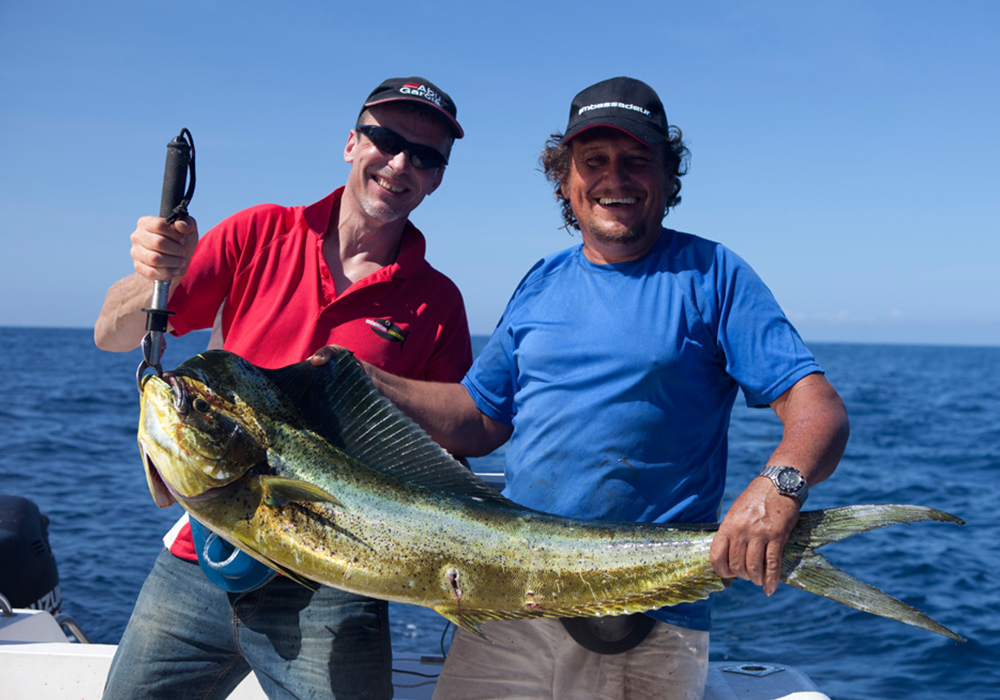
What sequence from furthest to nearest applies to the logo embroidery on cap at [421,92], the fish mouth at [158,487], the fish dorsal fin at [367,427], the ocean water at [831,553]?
the ocean water at [831,553] → the logo embroidery on cap at [421,92] → the fish dorsal fin at [367,427] → the fish mouth at [158,487]

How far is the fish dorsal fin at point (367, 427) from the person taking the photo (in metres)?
2.08

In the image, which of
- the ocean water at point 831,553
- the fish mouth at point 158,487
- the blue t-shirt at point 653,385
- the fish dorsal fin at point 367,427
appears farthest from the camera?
the ocean water at point 831,553

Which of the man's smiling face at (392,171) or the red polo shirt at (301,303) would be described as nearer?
the red polo shirt at (301,303)

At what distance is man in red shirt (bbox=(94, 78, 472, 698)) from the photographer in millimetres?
2533

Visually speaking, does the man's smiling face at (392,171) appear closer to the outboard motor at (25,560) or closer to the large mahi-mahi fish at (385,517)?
the large mahi-mahi fish at (385,517)

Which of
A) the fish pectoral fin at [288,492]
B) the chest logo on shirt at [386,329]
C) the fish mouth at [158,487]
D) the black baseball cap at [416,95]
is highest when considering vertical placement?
the black baseball cap at [416,95]

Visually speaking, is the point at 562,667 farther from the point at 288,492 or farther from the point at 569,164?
the point at 569,164

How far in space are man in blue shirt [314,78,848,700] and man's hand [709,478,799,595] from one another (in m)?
0.35

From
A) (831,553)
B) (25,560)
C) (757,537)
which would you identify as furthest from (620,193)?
(831,553)

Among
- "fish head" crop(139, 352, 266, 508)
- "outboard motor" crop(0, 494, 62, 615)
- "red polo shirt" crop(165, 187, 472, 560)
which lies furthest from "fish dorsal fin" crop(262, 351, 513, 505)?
"outboard motor" crop(0, 494, 62, 615)

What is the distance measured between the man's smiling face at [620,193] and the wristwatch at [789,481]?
105 cm

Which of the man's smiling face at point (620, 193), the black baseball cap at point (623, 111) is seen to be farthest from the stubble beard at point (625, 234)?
the black baseball cap at point (623, 111)

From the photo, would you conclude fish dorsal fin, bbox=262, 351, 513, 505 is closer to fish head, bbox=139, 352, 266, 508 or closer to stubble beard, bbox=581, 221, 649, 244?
fish head, bbox=139, 352, 266, 508

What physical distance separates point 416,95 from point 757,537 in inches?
82.3
